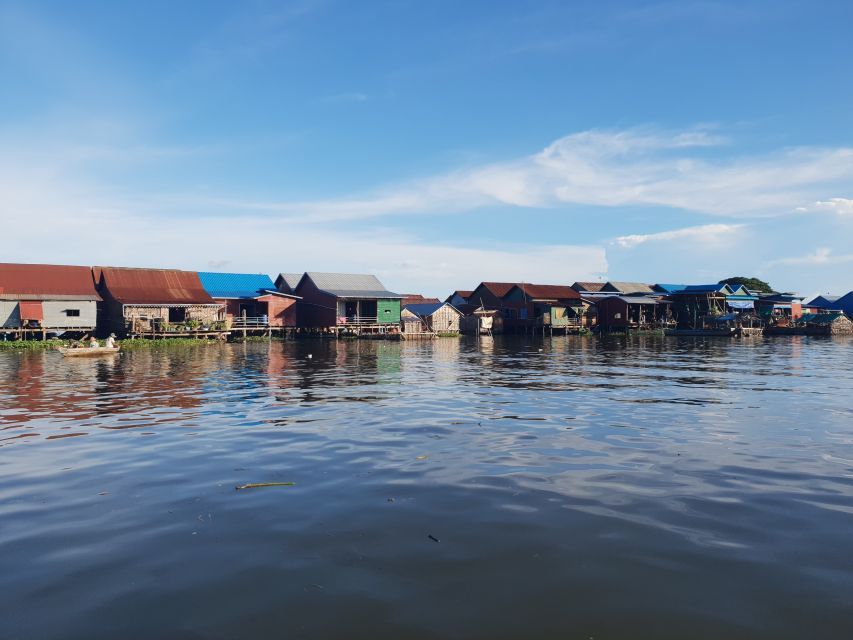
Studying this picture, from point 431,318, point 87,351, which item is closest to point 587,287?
point 431,318

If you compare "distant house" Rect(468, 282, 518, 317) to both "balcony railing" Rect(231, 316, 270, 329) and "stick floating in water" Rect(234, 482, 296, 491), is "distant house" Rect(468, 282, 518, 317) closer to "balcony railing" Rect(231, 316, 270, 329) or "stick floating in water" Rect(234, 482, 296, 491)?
"balcony railing" Rect(231, 316, 270, 329)

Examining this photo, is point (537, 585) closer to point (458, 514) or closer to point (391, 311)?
point (458, 514)

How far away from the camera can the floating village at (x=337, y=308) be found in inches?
1796

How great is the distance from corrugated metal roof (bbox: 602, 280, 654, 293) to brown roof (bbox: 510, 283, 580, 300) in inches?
448

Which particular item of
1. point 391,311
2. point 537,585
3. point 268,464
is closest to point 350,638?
point 537,585

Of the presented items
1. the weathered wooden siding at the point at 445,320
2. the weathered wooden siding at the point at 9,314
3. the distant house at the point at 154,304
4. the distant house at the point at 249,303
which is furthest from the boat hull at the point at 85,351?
the weathered wooden siding at the point at 445,320

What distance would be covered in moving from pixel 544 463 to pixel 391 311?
49.9m

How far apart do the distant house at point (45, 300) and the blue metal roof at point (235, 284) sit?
32.6 ft

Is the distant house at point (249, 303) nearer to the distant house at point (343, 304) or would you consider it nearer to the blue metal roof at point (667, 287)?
the distant house at point (343, 304)

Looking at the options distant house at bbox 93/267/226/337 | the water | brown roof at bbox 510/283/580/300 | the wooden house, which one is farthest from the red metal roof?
the water

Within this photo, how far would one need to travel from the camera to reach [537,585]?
5.09 m

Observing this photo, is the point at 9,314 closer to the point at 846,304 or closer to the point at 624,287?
the point at 624,287

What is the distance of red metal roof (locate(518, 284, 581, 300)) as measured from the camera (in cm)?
6869

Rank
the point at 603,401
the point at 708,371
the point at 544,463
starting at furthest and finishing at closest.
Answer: the point at 708,371, the point at 603,401, the point at 544,463
